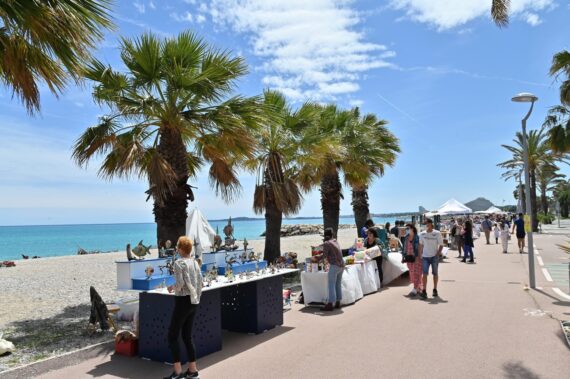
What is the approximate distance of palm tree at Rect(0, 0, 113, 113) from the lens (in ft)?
16.1

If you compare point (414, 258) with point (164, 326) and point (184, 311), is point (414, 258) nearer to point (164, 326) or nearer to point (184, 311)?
point (164, 326)

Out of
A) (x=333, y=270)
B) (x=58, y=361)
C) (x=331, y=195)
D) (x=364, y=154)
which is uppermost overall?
(x=364, y=154)

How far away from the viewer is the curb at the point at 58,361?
215 inches

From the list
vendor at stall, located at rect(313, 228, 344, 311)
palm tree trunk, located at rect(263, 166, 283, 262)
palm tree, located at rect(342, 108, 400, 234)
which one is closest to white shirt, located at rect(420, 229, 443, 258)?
vendor at stall, located at rect(313, 228, 344, 311)

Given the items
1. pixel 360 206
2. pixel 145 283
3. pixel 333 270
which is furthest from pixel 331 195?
pixel 145 283

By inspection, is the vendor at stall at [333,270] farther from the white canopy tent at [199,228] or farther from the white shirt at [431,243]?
the white canopy tent at [199,228]

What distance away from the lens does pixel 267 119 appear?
10.8 metres

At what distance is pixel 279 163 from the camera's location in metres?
15.0

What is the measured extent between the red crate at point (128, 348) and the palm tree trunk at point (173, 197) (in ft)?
12.7

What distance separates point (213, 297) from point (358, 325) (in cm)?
273

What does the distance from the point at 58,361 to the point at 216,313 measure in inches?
83.6

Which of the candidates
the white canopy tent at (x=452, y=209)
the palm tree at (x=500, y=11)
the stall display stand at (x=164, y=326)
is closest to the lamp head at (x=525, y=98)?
the palm tree at (x=500, y=11)

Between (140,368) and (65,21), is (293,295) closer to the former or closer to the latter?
(140,368)

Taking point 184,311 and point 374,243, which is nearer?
point 184,311
